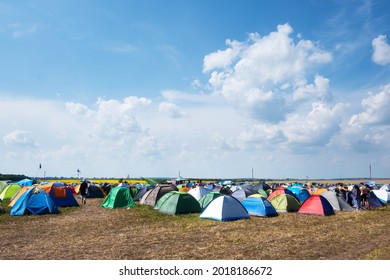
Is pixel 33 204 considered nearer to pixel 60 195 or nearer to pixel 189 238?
pixel 60 195

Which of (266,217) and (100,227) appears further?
(266,217)

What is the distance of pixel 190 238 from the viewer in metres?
12.3

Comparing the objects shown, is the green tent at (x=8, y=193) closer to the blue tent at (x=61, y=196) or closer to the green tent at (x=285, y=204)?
the blue tent at (x=61, y=196)

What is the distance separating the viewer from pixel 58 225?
51.2 feet

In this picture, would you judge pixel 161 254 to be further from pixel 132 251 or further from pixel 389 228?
pixel 389 228

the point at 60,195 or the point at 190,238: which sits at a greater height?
the point at 60,195

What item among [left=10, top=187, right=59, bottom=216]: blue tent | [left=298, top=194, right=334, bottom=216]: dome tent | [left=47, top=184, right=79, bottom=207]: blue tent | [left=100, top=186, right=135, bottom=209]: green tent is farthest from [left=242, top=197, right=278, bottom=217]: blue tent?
[left=47, top=184, right=79, bottom=207]: blue tent

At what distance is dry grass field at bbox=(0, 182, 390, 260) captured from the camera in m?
9.77

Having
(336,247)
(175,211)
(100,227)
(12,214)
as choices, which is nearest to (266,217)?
(175,211)

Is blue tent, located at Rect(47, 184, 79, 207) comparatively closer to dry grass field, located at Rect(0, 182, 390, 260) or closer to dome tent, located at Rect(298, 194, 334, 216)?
dry grass field, located at Rect(0, 182, 390, 260)

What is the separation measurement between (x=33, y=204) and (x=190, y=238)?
1229 centimetres

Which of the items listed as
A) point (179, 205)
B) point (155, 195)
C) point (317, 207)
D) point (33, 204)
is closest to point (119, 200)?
point (155, 195)
